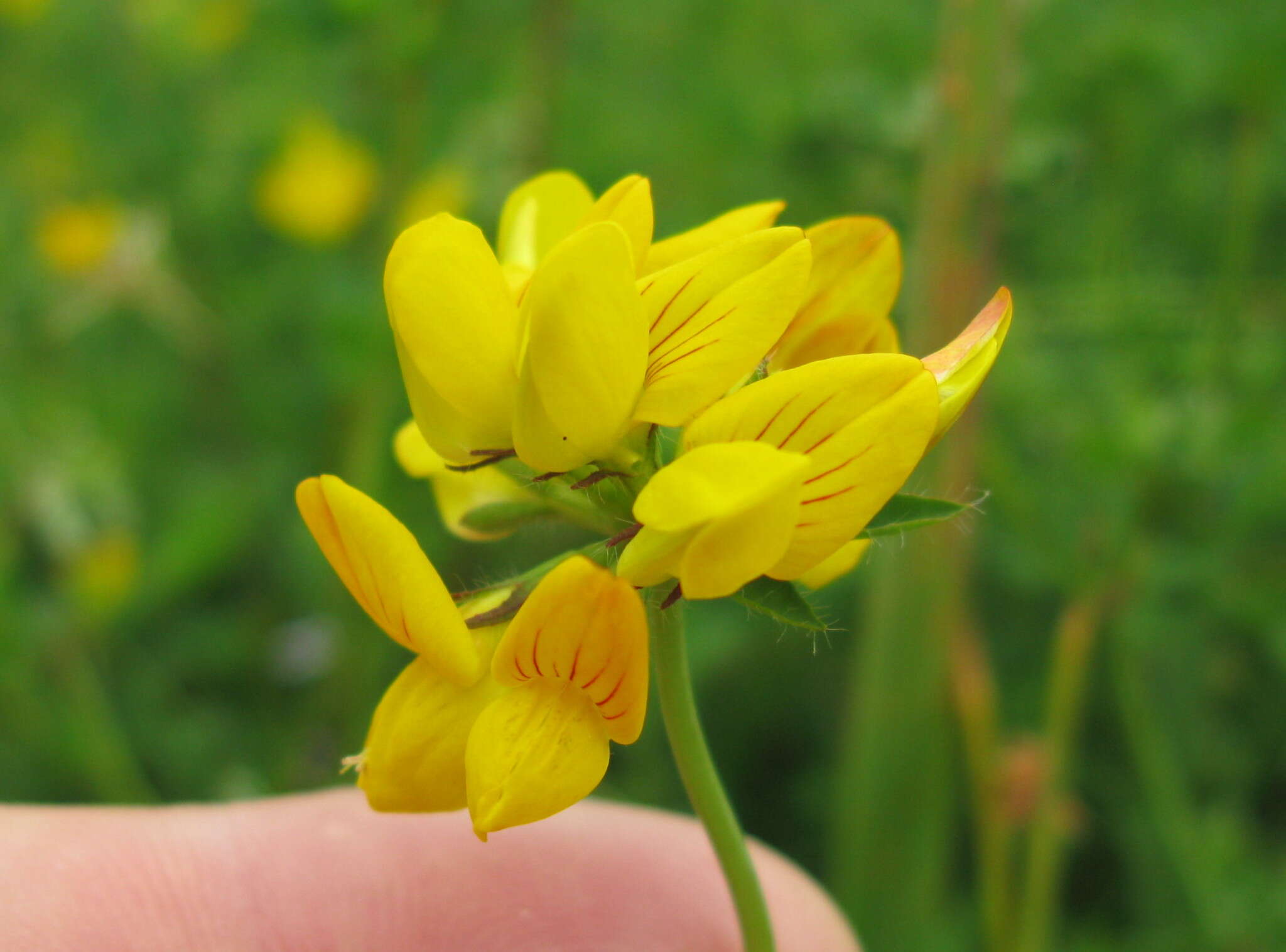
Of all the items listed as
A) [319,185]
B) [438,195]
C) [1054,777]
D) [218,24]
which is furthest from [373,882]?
[218,24]

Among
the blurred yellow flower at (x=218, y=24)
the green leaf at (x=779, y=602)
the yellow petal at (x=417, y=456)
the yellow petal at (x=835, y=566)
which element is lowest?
the yellow petal at (x=835, y=566)

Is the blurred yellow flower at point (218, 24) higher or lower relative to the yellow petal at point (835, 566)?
higher

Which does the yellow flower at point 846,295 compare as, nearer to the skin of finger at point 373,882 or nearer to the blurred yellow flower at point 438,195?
the skin of finger at point 373,882

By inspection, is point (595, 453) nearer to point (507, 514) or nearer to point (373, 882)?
point (507, 514)

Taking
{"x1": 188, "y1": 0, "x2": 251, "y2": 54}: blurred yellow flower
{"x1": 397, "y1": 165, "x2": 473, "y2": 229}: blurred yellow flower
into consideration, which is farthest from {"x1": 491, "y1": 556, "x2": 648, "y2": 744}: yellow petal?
{"x1": 188, "y1": 0, "x2": 251, "y2": 54}: blurred yellow flower

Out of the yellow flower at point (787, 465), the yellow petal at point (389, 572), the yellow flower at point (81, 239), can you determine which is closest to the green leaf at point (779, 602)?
the yellow flower at point (787, 465)
